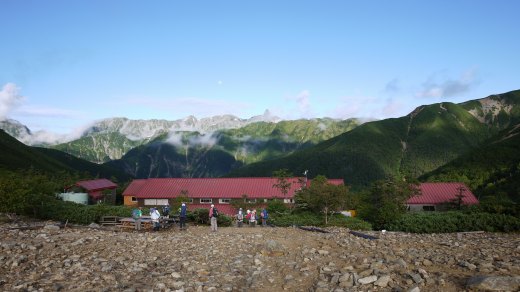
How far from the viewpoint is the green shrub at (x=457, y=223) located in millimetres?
39781

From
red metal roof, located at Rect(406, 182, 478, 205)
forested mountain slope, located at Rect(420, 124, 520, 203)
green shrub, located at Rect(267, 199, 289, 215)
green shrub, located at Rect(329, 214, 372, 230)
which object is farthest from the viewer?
forested mountain slope, located at Rect(420, 124, 520, 203)

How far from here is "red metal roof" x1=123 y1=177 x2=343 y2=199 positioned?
2832 inches

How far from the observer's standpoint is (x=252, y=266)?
671 inches

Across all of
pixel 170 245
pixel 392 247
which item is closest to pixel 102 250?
pixel 170 245

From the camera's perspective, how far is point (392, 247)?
67.6ft

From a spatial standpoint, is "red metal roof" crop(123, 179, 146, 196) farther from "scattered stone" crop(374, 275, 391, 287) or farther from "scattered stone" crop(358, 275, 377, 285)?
"scattered stone" crop(374, 275, 391, 287)

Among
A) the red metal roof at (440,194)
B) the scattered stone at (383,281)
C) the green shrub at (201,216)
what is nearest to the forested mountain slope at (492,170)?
the red metal roof at (440,194)

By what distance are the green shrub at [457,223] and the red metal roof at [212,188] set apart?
28.0 meters

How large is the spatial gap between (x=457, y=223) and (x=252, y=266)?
32.5 meters

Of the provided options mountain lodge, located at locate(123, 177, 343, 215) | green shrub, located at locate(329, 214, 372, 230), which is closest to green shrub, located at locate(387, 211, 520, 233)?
green shrub, located at locate(329, 214, 372, 230)

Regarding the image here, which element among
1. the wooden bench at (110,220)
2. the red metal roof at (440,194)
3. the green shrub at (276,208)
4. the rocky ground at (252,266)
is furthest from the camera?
the red metal roof at (440,194)

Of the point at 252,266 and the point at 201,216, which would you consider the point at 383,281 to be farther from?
the point at 201,216

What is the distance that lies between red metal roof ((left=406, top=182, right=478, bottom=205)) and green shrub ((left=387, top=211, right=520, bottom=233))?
97.4ft

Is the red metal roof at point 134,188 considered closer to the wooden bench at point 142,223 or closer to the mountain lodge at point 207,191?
the mountain lodge at point 207,191
